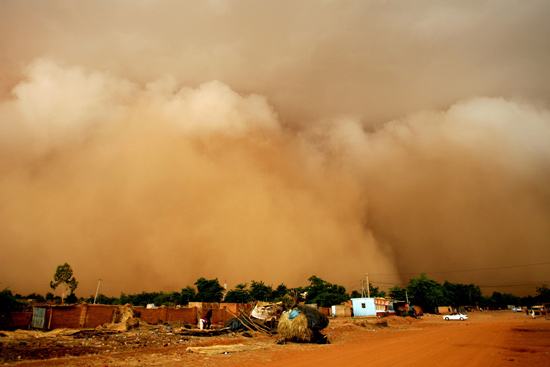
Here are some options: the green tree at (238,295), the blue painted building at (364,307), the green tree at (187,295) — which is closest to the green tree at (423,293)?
the blue painted building at (364,307)

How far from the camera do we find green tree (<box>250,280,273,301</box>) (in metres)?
97.8

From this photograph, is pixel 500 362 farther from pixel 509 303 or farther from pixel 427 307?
pixel 509 303

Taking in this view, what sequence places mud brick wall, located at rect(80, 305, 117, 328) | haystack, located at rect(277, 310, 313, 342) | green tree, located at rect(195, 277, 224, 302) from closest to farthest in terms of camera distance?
haystack, located at rect(277, 310, 313, 342)
mud brick wall, located at rect(80, 305, 117, 328)
green tree, located at rect(195, 277, 224, 302)

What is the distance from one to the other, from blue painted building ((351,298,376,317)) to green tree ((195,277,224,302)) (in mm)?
40916

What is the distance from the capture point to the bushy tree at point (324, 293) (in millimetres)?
85938

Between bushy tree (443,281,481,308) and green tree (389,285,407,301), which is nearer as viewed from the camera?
green tree (389,285,407,301)

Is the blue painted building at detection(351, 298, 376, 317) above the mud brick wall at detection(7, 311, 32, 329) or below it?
below

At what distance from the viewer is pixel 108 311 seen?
104 ft

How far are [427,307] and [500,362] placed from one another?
85.0 meters

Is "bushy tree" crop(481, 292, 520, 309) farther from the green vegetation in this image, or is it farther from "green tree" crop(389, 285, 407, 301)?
"green tree" crop(389, 285, 407, 301)

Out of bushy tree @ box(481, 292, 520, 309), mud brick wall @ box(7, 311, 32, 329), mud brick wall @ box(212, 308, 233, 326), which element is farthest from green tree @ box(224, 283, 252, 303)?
bushy tree @ box(481, 292, 520, 309)

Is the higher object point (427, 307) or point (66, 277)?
point (66, 277)

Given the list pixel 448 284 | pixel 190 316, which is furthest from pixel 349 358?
pixel 448 284

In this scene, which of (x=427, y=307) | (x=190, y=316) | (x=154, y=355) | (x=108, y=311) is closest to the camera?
(x=154, y=355)
